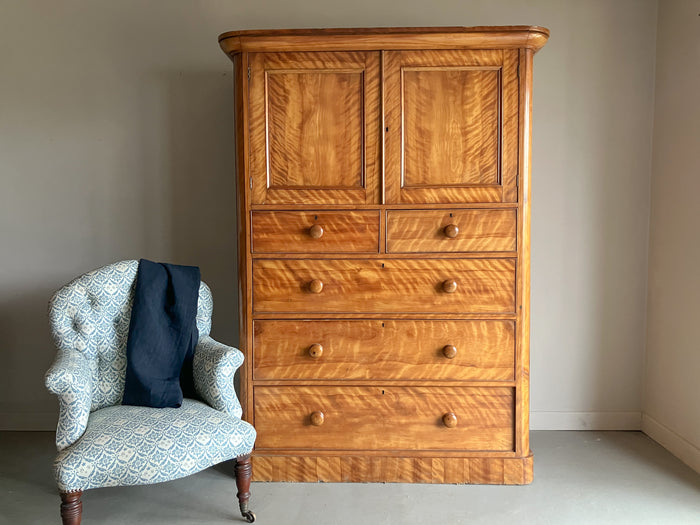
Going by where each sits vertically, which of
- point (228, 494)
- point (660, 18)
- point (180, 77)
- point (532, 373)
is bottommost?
point (228, 494)

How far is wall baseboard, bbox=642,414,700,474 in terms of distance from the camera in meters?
2.90

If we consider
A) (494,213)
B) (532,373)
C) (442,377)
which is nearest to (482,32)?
(494,213)

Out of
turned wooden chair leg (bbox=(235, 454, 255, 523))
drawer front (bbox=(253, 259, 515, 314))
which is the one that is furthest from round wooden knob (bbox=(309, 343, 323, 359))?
turned wooden chair leg (bbox=(235, 454, 255, 523))

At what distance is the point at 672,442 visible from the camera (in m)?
3.07

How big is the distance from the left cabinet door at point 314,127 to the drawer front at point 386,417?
2.62ft

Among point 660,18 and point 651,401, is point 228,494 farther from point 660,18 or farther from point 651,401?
point 660,18

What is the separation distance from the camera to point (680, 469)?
2.89 metres

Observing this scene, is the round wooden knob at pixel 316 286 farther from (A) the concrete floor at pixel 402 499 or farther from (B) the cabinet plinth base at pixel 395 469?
Result: (A) the concrete floor at pixel 402 499

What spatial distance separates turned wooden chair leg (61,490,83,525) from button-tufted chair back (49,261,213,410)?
1.40 ft

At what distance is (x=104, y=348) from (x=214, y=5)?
1726mm

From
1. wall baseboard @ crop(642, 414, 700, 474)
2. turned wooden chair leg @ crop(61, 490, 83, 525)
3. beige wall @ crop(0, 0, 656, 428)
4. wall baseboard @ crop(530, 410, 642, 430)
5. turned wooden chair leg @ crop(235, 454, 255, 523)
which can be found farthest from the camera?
wall baseboard @ crop(530, 410, 642, 430)

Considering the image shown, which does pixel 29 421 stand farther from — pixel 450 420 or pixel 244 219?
pixel 450 420

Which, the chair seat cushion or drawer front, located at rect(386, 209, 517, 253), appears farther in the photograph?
drawer front, located at rect(386, 209, 517, 253)

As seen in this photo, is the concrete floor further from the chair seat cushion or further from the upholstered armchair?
the chair seat cushion
